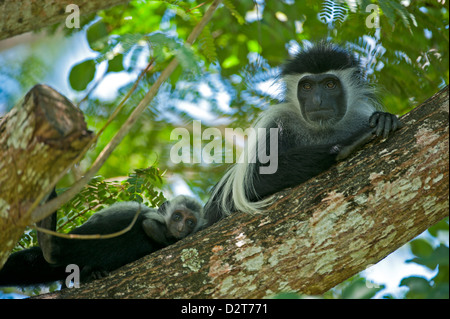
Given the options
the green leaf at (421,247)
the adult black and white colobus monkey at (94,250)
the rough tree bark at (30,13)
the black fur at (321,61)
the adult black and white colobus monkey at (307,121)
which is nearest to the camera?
the rough tree bark at (30,13)

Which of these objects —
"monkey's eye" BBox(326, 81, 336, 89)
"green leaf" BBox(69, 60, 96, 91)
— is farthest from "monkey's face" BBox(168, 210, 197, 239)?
"monkey's eye" BBox(326, 81, 336, 89)

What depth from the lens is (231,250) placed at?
2129 millimetres

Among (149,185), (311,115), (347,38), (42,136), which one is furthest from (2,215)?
(347,38)

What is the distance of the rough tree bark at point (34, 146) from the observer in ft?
4.99

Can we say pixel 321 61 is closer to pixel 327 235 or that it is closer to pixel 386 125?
pixel 386 125

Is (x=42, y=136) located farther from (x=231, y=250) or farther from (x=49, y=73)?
(x=49, y=73)

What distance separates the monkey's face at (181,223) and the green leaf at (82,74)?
3.62 ft

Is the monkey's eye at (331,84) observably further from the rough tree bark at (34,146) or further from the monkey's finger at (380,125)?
the rough tree bark at (34,146)

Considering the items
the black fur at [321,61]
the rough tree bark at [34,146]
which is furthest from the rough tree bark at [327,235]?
the black fur at [321,61]

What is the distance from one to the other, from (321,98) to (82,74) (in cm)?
163

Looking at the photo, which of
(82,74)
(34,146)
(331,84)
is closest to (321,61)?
(331,84)

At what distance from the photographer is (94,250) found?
8.39 ft

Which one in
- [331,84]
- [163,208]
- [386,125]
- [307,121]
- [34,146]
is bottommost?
[34,146]
